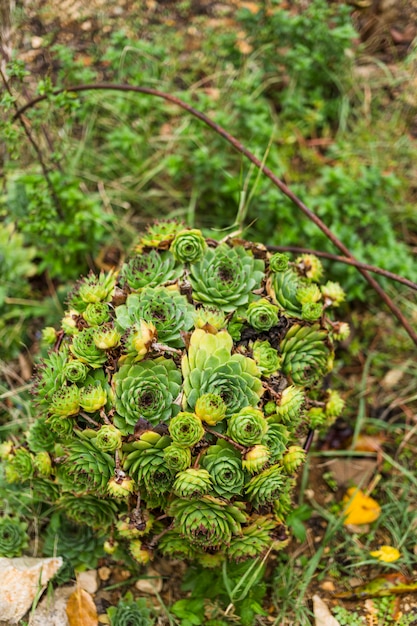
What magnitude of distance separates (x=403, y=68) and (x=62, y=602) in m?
2.88

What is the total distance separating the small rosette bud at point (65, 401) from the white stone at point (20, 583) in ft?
1.96

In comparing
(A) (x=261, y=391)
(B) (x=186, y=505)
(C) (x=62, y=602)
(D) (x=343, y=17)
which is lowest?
(C) (x=62, y=602)

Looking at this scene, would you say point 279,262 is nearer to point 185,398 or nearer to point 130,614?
point 185,398

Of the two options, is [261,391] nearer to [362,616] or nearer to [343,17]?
[362,616]

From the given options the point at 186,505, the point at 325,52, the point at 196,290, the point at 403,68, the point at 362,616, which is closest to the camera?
the point at 186,505

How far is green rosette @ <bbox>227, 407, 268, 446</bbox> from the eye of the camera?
1.46 m

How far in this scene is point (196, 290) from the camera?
1.72m

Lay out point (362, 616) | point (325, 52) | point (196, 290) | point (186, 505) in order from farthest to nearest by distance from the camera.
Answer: point (325, 52) → point (362, 616) → point (196, 290) → point (186, 505)

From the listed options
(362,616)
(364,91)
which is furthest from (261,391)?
(364,91)

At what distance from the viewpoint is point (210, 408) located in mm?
1448

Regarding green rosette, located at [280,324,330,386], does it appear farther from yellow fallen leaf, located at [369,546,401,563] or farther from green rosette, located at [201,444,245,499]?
yellow fallen leaf, located at [369,546,401,563]

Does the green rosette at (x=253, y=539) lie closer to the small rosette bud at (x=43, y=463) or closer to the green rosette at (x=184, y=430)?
the green rosette at (x=184, y=430)

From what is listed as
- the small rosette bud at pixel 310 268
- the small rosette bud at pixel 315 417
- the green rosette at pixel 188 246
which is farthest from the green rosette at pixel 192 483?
the small rosette bud at pixel 310 268

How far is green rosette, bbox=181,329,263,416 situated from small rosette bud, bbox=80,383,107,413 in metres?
0.22
